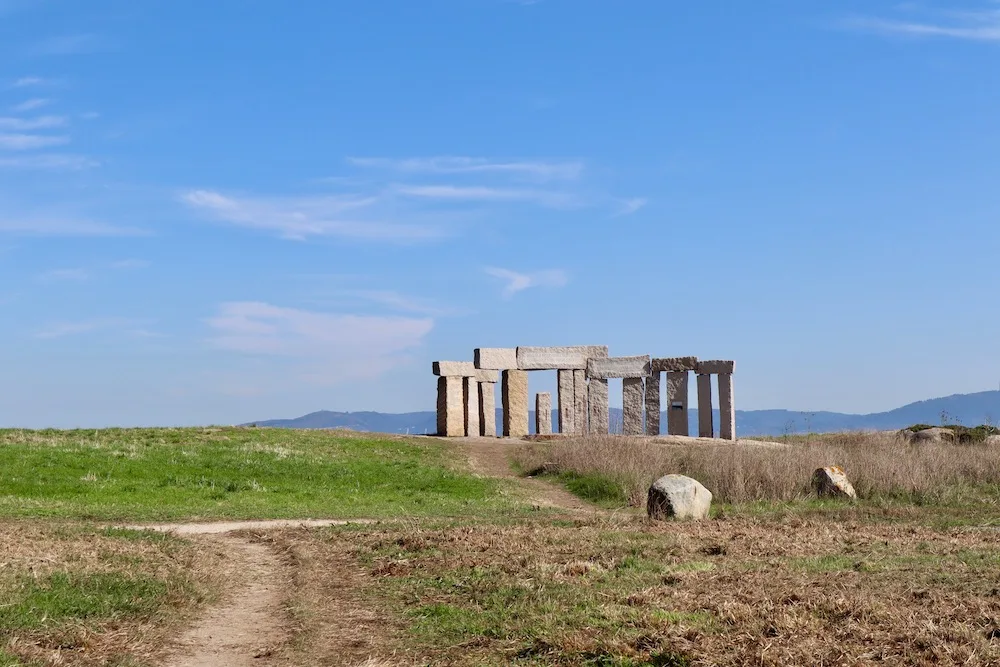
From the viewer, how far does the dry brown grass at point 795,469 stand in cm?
2255

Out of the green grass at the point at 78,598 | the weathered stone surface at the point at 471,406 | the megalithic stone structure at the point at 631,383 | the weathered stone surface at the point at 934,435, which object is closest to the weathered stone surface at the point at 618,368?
the megalithic stone structure at the point at 631,383

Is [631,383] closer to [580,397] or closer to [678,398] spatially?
[678,398]

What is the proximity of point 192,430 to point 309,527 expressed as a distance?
18910mm

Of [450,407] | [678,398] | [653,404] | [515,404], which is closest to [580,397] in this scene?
[653,404]

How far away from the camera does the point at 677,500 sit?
18.1 m

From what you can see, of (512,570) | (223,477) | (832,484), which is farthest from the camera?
(223,477)

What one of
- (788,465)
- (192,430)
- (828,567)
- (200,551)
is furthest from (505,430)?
(828,567)

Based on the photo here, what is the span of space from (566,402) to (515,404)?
2.59 m

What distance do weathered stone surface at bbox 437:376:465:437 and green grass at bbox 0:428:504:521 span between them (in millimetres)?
5191

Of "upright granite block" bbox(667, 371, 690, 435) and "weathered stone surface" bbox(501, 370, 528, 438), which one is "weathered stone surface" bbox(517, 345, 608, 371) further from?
"upright granite block" bbox(667, 371, 690, 435)

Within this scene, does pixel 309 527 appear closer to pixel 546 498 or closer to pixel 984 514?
pixel 546 498

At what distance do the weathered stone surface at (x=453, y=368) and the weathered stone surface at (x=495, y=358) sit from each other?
17.8 inches

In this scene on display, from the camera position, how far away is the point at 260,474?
27.3 m

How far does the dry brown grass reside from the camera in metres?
22.5
